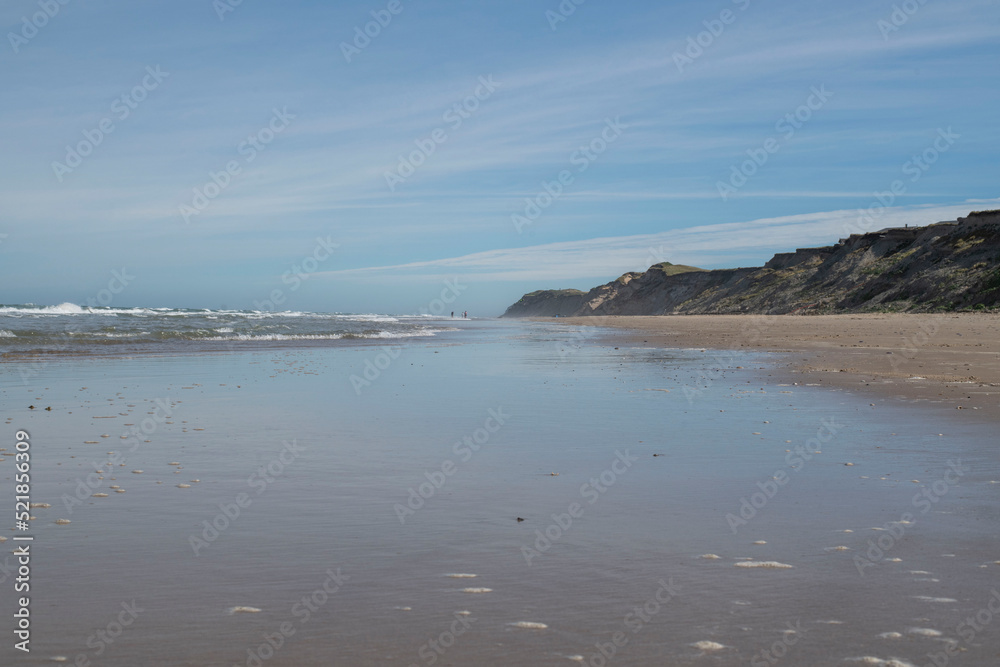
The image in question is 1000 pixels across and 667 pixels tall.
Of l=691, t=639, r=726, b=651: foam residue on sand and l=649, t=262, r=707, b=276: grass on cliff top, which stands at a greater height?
l=649, t=262, r=707, b=276: grass on cliff top

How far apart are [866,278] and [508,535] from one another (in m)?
69.0

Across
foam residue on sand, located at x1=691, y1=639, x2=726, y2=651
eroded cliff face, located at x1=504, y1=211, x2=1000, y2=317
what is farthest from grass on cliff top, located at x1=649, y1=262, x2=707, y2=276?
foam residue on sand, located at x1=691, y1=639, x2=726, y2=651

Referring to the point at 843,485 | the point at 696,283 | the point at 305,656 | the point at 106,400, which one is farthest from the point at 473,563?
the point at 696,283

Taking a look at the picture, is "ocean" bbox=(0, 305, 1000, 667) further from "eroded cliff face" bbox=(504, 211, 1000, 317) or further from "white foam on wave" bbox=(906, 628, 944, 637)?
"eroded cliff face" bbox=(504, 211, 1000, 317)

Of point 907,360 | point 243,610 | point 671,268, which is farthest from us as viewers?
point 671,268

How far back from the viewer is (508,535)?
15.4 ft

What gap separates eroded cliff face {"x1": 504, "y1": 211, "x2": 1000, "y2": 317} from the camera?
5000cm

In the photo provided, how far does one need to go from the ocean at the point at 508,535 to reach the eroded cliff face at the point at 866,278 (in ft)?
145

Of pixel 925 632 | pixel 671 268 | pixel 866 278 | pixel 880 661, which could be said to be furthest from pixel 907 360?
pixel 671 268

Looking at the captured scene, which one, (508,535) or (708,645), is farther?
(508,535)

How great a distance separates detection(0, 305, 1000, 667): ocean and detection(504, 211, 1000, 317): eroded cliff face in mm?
44189

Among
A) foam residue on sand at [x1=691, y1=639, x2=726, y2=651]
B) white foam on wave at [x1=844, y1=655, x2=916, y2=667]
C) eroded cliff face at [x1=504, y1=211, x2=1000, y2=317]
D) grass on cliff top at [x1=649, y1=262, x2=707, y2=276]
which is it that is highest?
grass on cliff top at [x1=649, y1=262, x2=707, y2=276]

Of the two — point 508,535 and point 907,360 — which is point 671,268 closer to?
point 907,360

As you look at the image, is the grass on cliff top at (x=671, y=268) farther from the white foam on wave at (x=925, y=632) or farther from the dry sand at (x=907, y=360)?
the white foam on wave at (x=925, y=632)
